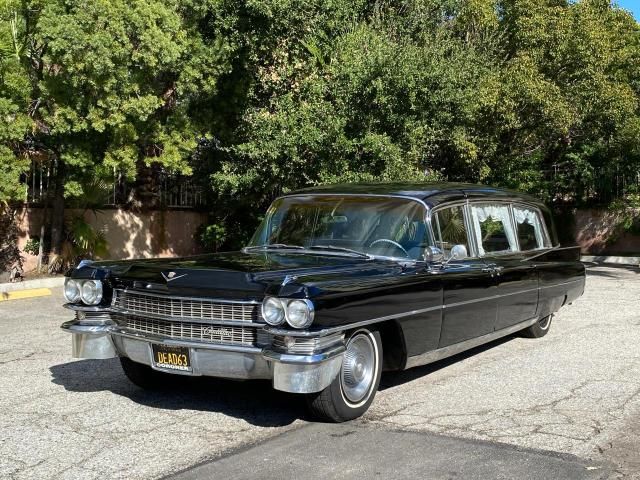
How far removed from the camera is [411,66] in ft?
47.4

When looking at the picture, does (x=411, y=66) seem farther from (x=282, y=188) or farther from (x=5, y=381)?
(x=5, y=381)

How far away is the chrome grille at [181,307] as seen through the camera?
524 cm

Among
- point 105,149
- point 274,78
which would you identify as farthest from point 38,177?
point 274,78

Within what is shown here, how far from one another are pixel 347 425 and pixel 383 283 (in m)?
1.07

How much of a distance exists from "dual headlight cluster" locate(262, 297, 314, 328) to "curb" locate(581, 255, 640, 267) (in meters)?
17.4

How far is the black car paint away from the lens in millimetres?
5250

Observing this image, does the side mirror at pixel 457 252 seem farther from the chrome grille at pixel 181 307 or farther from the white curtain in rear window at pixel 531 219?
the chrome grille at pixel 181 307

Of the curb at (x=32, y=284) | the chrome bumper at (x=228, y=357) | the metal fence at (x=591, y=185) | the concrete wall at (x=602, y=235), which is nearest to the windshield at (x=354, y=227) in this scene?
the chrome bumper at (x=228, y=357)

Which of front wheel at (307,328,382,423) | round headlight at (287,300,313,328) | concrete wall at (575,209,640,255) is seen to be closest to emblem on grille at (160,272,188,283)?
round headlight at (287,300,313,328)

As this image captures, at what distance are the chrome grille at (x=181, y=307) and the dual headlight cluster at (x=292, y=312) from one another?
17 centimetres

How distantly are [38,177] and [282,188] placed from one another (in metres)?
5.17

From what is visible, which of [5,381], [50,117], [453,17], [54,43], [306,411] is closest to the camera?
[306,411]

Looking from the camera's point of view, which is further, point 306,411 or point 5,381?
point 5,381

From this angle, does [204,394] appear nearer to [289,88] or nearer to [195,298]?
[195,298]
